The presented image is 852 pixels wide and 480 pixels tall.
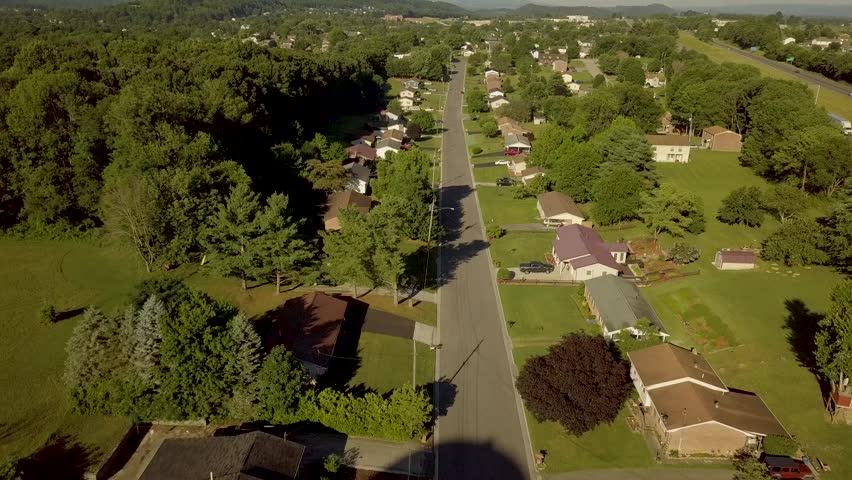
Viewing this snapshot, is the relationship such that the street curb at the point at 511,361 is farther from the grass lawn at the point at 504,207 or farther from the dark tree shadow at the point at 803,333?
the dark tree shadow at the point at 803,333


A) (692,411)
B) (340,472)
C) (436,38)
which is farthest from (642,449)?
(436,38)

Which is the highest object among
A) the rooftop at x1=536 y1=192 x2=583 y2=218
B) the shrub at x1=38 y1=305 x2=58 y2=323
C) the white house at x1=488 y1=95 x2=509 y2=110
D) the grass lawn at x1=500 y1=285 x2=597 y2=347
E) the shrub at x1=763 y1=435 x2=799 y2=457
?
the white house at x1=488 y1=95 x2=509 y2=110

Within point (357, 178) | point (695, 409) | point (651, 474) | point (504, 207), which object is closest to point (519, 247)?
point (504, 207)

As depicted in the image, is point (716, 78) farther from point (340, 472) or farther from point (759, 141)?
point (340, 472)

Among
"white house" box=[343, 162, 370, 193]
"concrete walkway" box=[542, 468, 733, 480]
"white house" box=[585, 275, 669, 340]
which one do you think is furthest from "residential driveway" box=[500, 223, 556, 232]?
"concrete walkway" box=[542, 468, 733, 480]

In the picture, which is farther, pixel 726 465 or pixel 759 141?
pixel 759 141

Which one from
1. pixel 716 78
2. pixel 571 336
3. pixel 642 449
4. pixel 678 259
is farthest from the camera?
pixel 716 78

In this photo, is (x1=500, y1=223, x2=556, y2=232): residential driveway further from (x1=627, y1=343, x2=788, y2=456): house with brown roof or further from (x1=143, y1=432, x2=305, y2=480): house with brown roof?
(x1=143, y1=432, x2=305, y2=480): house with brown roof
